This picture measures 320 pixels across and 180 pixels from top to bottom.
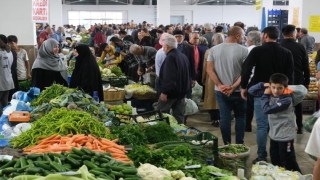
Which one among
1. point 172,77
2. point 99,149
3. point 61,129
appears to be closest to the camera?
point 99,149

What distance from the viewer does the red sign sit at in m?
10.1

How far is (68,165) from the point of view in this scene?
301 cm

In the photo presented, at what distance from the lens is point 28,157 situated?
3.20 m

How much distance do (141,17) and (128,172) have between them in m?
39.5

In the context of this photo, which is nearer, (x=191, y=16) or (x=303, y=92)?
(x=303, y=92)

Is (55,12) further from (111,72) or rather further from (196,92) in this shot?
(196,92)

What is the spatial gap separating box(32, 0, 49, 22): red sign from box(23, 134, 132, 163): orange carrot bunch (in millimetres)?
6728

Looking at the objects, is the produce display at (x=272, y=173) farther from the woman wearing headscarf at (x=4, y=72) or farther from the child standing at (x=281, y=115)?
the woman wearing headscarf at (x=4, y=72)

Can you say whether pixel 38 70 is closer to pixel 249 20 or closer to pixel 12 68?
pixel 12 68

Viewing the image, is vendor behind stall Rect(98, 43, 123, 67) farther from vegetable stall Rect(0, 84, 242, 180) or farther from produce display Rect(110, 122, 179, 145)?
produce display Rect(110, 122, 179, 145)

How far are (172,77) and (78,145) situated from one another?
2.88 metres

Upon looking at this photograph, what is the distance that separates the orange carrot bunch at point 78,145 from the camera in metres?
3.72

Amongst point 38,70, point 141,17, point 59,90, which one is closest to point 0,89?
point 38,70

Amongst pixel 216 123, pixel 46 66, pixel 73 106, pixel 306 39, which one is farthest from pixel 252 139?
pixel 306 39
